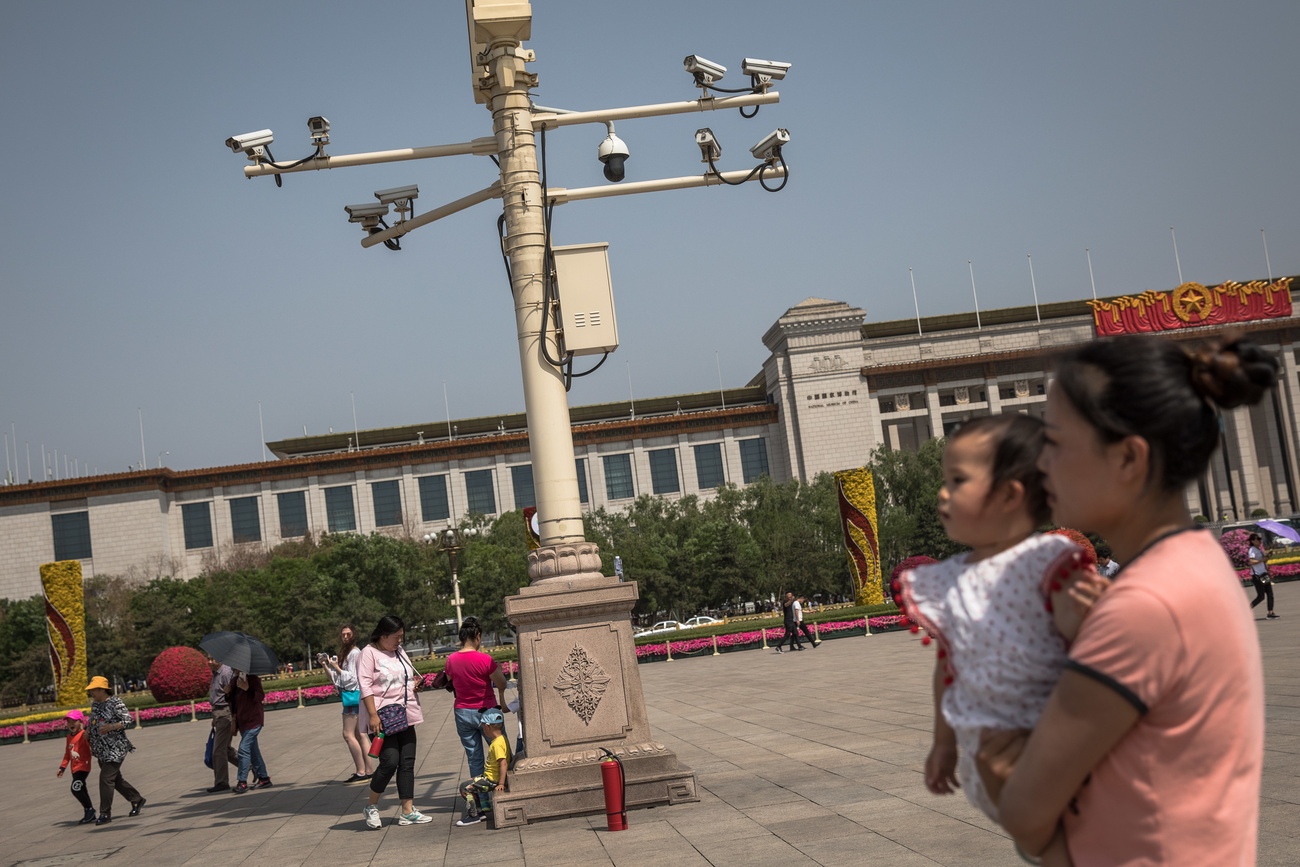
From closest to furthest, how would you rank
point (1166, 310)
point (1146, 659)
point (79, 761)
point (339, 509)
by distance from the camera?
point (1146, 659)
point (79, 761)
point (1166, 310)
point (339, 509)

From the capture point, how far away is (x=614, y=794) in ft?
26.2

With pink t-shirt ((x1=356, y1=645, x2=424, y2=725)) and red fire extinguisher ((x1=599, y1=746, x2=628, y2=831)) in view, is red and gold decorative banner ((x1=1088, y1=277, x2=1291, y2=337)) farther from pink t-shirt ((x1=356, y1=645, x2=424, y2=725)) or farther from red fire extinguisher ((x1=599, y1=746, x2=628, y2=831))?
red fire extinguisher ((x1=599, y1=746, x2=628, y2=831))

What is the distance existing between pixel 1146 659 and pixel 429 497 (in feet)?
246

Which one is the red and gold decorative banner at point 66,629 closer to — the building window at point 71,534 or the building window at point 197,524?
the building window at point 197,524

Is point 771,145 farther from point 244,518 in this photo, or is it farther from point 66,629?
point 244,518

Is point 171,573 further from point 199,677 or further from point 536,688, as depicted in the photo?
point 536,688

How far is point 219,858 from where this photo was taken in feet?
29.5

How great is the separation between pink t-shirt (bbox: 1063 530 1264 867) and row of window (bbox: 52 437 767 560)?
71117 millimetres

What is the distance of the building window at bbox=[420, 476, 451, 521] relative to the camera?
245 ft

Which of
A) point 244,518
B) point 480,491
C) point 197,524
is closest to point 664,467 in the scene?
point 480,491

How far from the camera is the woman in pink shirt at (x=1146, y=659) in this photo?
5.55ft

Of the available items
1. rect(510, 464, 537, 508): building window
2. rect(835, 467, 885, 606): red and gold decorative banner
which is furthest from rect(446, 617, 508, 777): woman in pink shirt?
rect(510, 464, 537, 508): building window

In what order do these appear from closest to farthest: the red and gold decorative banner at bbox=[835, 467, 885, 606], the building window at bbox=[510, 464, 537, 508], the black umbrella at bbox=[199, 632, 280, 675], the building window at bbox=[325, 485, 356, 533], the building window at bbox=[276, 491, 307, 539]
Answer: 1. the black umbrella at bbox=[199, 632, 280, 675]
2. the red and gold decorative banner at bbox=[835, 467, 885, 606]
3. the building window at bbox=[276, 491, 307, 539]
4. the building window at bbox=[325, 485, 356, 533]
5. the building window at bbox=[510, 464, 537, 508]

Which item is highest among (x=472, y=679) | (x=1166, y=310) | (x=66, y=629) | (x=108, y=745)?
(x=1166, y=310)
